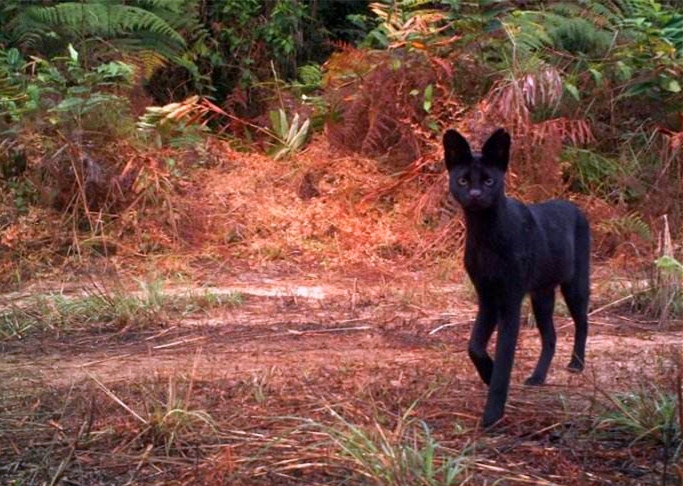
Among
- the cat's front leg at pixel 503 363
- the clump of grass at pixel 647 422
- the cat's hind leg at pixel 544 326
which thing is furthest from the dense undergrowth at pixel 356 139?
the clump of grass at pixel 647 422

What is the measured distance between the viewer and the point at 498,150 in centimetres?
432

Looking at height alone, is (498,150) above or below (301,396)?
above

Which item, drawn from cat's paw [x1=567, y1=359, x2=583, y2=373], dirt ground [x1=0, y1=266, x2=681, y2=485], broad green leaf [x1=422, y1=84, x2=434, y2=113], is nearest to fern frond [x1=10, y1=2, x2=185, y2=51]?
broad green leaf [x1=422, y1=84, x2=434, y2=113]

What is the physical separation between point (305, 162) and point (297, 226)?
97 centimetres

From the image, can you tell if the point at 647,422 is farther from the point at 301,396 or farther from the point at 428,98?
the point at 428,98

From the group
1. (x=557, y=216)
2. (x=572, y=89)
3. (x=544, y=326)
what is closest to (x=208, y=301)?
(x=544, y=326)

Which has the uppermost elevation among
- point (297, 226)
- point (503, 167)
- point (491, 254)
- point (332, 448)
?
point (503, 167)

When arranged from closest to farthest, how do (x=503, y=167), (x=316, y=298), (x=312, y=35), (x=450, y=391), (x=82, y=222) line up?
1. (x=503, y=167)
2. (x=450, y=391)
3. (x=316, y=298)
4. (x=82, y=222)
5. (x=312, y=35)

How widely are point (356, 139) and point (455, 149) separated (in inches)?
191

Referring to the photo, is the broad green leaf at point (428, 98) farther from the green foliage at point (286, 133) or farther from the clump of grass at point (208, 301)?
the clump of grass at point (208, 301)

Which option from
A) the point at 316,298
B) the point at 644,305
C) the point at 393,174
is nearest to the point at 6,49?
the point at 393,174

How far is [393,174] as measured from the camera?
28.8 ft

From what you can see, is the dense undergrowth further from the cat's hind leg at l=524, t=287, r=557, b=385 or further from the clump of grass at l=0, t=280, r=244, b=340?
the cat's hind leg at l=524, t=287, r=557, b=385

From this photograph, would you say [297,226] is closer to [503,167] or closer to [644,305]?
[644,305]
